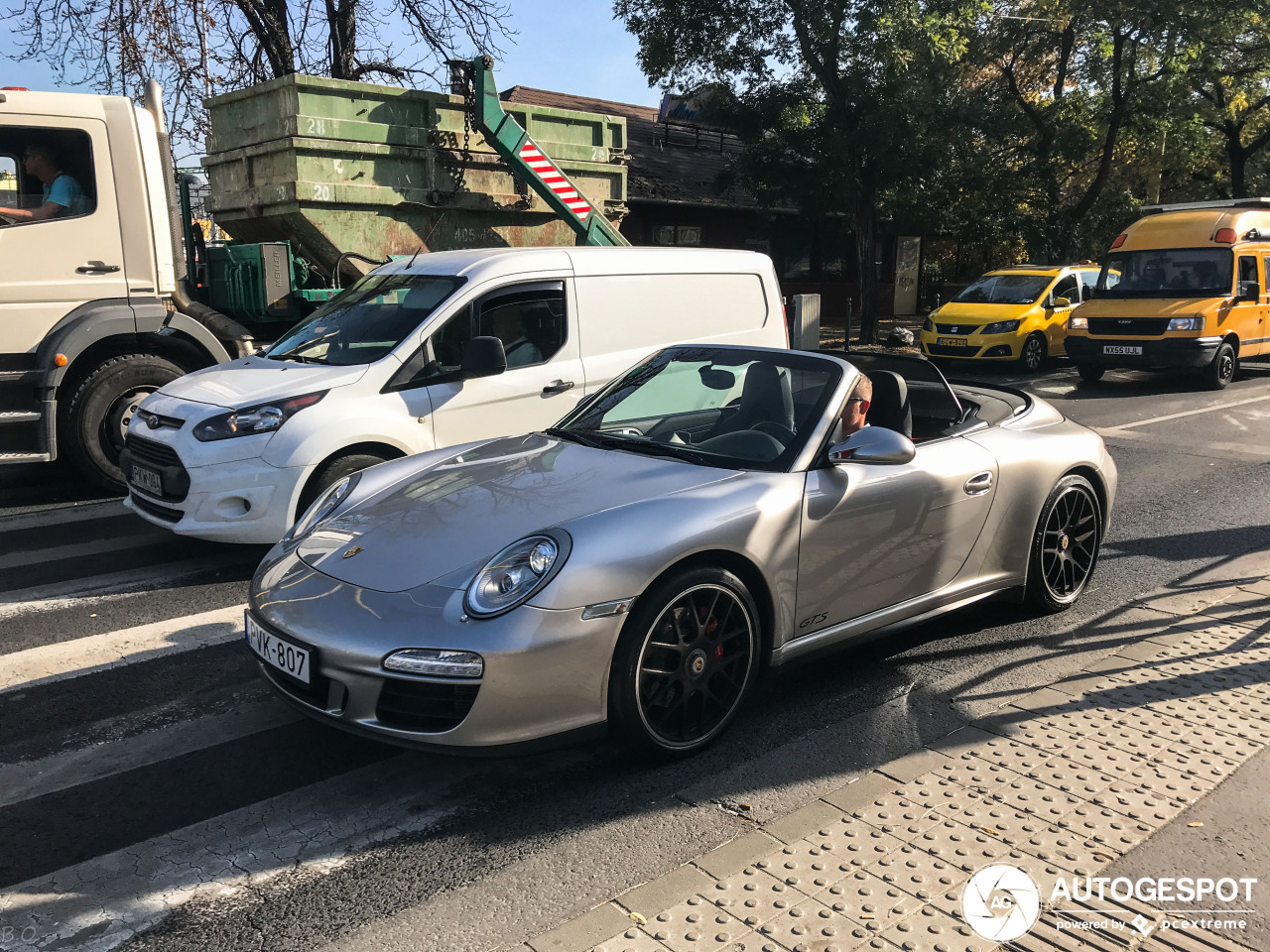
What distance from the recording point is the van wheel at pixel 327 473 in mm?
5934

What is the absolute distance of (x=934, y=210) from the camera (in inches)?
851

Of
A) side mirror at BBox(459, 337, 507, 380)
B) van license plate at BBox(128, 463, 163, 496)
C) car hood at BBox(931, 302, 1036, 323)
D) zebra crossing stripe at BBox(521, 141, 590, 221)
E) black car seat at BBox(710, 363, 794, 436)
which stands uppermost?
zebra crossing stripe at BBox(521, 141, 590, 221)

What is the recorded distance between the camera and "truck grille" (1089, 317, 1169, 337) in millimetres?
15359

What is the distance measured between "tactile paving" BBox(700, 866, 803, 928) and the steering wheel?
1763mm

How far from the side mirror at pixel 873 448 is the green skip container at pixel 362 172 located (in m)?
7.50

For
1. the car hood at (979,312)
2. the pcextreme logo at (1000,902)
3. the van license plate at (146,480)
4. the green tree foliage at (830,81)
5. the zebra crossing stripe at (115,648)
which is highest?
the green tree foliage at (830,81)

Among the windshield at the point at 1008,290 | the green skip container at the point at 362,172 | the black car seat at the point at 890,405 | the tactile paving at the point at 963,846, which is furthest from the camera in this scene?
the windshield at the point at 1008,290

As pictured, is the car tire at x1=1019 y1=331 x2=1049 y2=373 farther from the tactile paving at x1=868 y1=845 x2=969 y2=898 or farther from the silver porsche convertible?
the tactile paving at x1=868 y1=845 x2=969 y2=898

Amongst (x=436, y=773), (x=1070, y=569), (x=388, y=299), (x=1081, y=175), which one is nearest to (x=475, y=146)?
(x=388, y=299)

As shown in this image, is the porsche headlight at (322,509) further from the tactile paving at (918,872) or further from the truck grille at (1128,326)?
the truck grille at (1128,326)

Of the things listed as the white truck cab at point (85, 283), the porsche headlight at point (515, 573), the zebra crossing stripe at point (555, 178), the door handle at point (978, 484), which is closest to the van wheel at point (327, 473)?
the porsche headlight at point (515, 573)

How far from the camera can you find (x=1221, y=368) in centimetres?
1540

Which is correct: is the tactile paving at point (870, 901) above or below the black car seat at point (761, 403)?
below

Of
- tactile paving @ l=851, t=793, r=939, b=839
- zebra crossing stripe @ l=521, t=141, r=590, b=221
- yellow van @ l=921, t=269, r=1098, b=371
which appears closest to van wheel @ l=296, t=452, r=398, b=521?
tactile paving @ l=851, t=793, r=939, b=839
